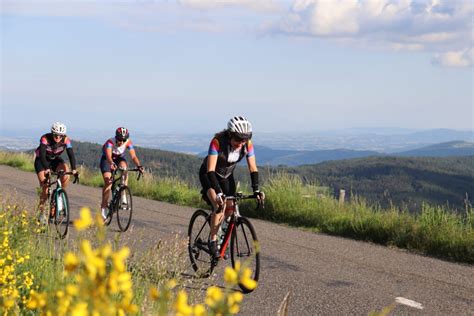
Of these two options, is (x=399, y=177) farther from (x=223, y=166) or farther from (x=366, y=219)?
(x=223, y=166)

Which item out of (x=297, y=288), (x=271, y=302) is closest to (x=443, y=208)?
(x=297, y=288)

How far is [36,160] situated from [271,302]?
648 cm

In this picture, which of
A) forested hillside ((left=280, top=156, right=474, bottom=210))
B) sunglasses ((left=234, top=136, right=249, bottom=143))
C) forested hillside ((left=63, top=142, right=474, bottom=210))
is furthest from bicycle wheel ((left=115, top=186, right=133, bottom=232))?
forested hillside ((left=280, top=156, right=474, bottom=210))

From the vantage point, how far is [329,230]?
42.7ft

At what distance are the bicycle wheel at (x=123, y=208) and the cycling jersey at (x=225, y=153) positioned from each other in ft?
14.3

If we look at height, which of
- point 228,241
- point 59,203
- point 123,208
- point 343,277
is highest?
point 59,203

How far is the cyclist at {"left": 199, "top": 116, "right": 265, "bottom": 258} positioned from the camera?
762 centimetres

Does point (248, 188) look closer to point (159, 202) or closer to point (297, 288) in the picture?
point (159, 202)

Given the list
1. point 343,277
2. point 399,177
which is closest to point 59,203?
point 343,277

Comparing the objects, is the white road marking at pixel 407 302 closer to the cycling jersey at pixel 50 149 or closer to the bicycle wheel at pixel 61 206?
the bicycle wheel at pixel 61 206

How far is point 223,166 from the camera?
8141 millimetres

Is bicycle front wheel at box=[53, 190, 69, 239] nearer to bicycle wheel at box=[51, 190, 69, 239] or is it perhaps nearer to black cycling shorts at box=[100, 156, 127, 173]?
bicycle wheel at box=[51, 190, 69, 239]

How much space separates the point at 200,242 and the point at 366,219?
17.7ft

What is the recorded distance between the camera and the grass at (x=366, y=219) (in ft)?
35.9
